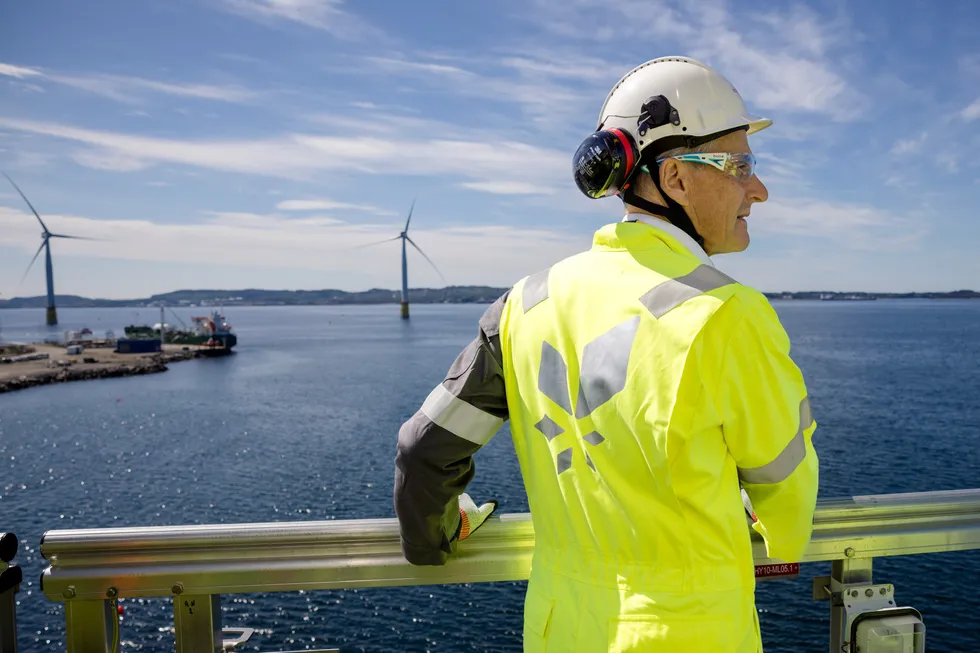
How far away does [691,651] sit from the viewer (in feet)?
4.70

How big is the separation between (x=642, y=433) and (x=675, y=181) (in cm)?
61

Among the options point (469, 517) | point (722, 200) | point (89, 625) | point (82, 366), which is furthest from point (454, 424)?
point (82, 366)

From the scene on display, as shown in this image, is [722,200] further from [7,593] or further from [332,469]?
[332,469]

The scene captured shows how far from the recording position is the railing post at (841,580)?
7.77 ft

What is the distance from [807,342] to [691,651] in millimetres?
94457

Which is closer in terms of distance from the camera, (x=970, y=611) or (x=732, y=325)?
(x=732, y=325)

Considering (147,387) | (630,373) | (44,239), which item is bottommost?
(147,387)

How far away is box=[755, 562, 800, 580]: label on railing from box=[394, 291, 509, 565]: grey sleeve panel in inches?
40.2

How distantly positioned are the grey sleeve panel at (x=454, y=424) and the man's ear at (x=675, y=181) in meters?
0.46

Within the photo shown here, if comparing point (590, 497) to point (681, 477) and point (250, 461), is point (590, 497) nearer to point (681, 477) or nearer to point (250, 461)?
point (681, 477)

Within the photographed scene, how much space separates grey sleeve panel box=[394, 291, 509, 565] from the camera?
1.72m

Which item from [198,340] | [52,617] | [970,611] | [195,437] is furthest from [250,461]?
[198,340]

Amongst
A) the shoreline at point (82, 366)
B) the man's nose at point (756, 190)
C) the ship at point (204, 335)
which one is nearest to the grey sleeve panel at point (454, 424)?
the man's nose at point (756, 190)

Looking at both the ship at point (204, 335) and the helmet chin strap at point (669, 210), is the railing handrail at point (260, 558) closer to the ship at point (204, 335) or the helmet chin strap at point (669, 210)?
the helmet chin strap at point (669, 210)
